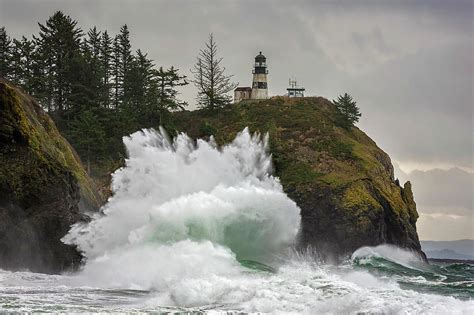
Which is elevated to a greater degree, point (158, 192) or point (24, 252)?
point (158, 192)

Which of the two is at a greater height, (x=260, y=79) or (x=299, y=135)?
(x=260, y=79)

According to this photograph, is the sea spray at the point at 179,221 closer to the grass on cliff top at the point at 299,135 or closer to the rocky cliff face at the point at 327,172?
the rocky cliff face at the point at 327,172

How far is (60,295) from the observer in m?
25.4

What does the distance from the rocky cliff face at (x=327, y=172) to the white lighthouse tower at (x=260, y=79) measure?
388 cm

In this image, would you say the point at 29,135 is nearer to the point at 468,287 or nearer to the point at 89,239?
the point at 89,239

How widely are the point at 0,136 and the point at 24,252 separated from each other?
15.6 ft

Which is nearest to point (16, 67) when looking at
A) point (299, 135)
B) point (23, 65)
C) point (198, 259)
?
point (23, 65)

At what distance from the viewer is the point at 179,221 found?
107 ft

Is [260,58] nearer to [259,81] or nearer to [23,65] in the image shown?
[259,81]

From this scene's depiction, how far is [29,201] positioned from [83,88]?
36.2m

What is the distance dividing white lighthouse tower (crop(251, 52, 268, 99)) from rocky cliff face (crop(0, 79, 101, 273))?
161 feet

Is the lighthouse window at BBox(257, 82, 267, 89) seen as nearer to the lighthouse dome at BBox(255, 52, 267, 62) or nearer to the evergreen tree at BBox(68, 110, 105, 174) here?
the lighthouse dome at BBox(255, 52, 267, 62)

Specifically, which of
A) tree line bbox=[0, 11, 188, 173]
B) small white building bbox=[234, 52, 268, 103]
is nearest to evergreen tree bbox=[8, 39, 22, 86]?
tree line bbox=[0, 11, 188, 173]

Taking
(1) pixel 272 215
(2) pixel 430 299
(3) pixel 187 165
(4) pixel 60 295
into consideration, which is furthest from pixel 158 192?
(2) pixel 430 299
